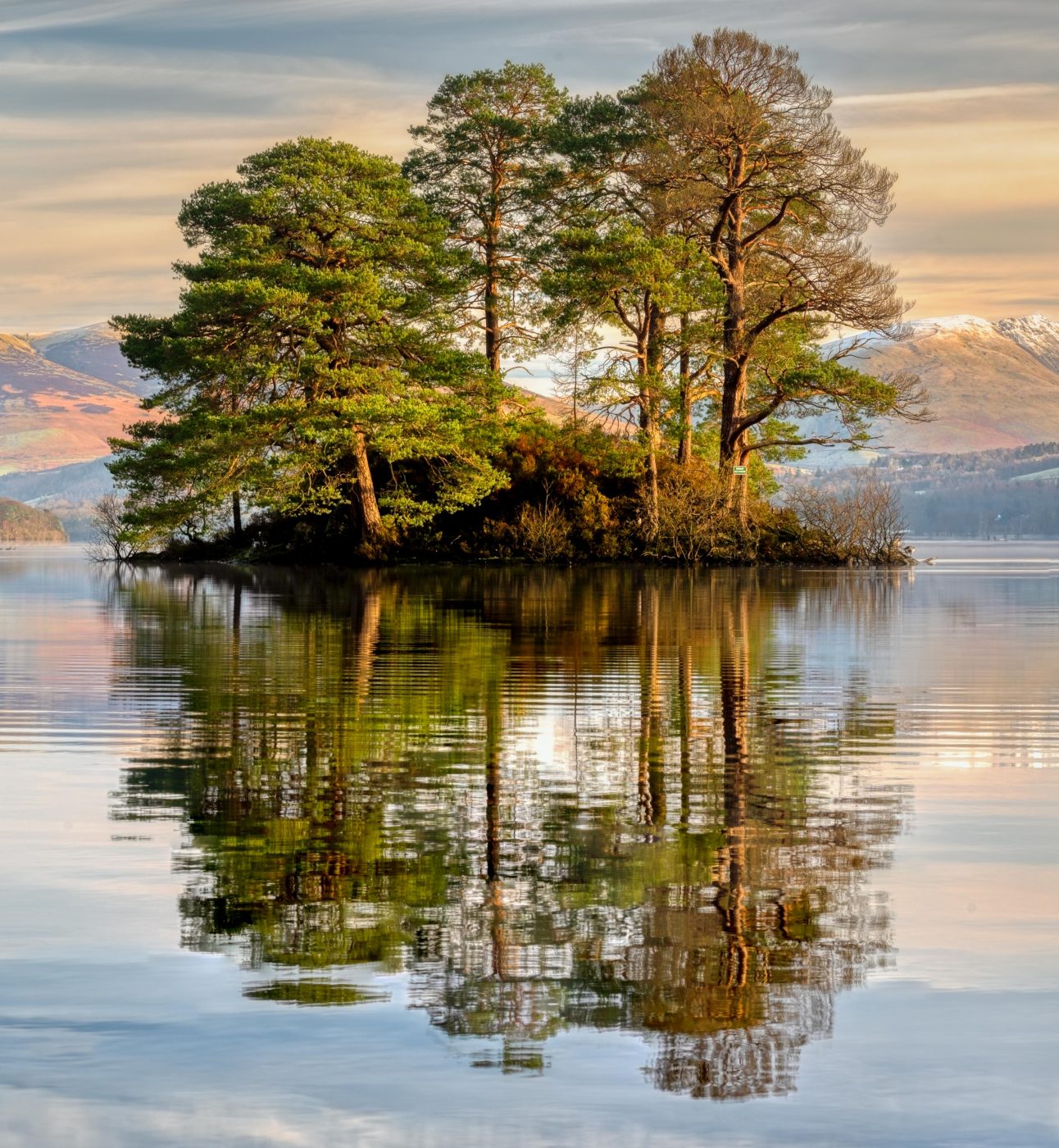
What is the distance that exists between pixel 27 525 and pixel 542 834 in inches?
6801

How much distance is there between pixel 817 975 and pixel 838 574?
40295 millimetres

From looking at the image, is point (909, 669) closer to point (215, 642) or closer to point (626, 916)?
point (215, 642)

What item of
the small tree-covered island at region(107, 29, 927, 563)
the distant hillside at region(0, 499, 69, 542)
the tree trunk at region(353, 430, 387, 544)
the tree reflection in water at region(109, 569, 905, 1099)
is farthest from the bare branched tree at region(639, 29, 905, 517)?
the distant hillside at region(0, 499, 69, 542)

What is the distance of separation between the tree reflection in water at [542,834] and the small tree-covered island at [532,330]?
26826 mm

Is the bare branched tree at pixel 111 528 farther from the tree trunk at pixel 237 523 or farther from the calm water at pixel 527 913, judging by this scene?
the calm water at pixel 527 913

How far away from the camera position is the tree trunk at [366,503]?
48.8m

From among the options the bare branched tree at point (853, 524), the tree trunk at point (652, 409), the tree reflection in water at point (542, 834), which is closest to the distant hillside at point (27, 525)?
the tree trunk at point (652, 409)

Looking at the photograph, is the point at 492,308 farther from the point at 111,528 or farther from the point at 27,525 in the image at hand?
the point at 27,525

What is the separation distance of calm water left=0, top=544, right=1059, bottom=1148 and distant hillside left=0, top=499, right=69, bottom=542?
156 metres

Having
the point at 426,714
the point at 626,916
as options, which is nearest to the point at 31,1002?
the point at 626,916

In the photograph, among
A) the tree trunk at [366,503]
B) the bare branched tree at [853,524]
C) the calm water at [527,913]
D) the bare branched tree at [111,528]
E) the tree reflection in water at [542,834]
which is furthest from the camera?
the bare branched tree at [111,528]

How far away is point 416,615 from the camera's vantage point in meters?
26.2

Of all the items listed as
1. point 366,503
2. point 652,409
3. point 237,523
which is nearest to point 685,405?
point 652,409

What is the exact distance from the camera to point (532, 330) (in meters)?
51.6
